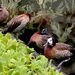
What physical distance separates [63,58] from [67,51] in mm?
232

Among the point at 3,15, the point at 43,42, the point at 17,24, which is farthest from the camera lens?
the point at 3,15

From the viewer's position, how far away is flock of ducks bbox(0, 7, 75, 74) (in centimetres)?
641

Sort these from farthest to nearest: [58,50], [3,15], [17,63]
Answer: [3,15], [58,50], [17,63]

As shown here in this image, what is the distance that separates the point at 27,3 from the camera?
8.52m

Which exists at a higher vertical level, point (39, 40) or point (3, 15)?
point (3, 15)

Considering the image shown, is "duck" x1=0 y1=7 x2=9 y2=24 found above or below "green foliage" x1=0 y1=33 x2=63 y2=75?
below

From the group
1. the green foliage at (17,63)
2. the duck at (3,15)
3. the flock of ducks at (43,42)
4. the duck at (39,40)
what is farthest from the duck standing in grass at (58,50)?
the green foliage at (17,63)

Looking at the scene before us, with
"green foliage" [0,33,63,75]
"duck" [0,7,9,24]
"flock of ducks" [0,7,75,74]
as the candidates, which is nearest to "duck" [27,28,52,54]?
"flock of ducks" [0,7,75,74]

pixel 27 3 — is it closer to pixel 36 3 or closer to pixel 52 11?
pixel 36 3

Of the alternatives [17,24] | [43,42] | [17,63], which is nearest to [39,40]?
[43,42]

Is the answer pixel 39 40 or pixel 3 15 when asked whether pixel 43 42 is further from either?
pixel 3 15

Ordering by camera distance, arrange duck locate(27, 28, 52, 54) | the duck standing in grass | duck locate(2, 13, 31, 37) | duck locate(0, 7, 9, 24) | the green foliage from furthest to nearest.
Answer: duck locate(0, 7, 9, 24) → duck locate(2, 13, 31, 37) → duck locate(27, 28, 52, 54) → the duck standing in grass → the green foliage

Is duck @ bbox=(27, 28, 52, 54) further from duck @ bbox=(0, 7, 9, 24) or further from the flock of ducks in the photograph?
duck @ bbox=(0, 7, 9, 24)

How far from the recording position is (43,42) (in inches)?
267
